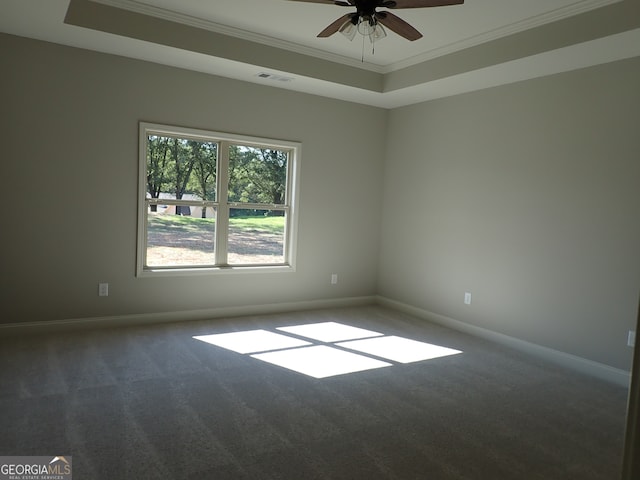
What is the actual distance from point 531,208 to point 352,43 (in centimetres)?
232

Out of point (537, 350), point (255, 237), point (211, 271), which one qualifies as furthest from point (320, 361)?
point (537, 350)

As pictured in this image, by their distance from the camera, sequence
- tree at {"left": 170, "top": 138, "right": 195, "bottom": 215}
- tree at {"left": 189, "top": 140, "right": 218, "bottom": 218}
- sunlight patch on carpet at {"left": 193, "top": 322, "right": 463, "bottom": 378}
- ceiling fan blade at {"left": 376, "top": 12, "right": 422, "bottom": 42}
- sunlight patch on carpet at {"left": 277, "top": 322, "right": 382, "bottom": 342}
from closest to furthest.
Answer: ceiling fan blade at {"left": 376, "top": 12, "right": 422, "bottom": 42}, sunlight patch on carpet at {"left": 193, "top": 322, "right": 463, "bottom": 378}, sunlight patch on carpet at {"left": 277, "top": 322, "right": 382, "bottom": 342}, tree at {"left": 170, "top": 138, "right": 195, "bottom": 215}, tree at {"left": 189, "top": 140, "right": 218, "bottom": 218}

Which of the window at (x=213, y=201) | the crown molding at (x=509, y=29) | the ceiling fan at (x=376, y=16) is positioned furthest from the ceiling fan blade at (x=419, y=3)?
the window at (x=213, y=201)

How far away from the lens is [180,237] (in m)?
4.88

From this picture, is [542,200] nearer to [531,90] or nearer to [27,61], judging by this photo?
[531,90]

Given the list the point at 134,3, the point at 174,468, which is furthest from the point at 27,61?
the point at 174,468

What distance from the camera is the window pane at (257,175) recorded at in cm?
514

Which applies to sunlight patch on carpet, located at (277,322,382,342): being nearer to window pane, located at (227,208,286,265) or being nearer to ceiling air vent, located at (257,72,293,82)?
window pane, located at (227,208,286,265)

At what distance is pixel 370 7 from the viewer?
264 cm

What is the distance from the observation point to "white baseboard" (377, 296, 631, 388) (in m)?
3.75

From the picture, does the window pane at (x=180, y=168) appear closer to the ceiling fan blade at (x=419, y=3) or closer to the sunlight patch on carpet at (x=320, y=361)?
the sunlight patch on carpet at (x=320, y=361)

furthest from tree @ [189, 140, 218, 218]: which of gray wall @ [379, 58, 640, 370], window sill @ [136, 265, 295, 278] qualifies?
gray wall @ [379, 58, 640, 370]

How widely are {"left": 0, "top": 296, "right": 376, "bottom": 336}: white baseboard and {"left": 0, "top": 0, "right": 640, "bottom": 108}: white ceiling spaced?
8.15ft

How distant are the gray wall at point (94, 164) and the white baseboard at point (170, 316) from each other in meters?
0.06
